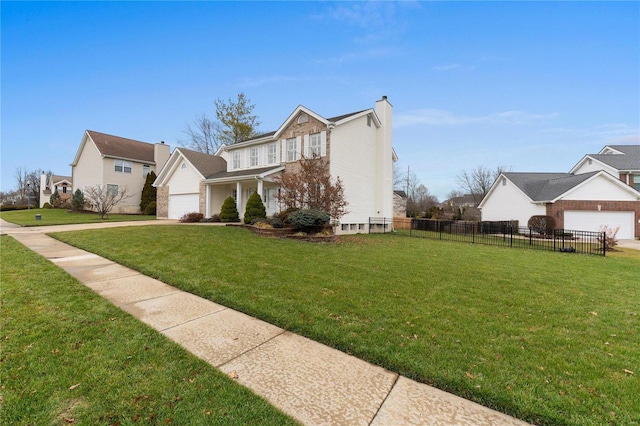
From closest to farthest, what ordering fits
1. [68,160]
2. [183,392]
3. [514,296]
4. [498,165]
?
[183,392]
[514,296]
[68,160]
[498,165]

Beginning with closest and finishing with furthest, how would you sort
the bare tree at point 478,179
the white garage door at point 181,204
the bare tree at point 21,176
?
the white garage door at point 181,204
the bare tree at point 478,179
the bare tree at point 21,176

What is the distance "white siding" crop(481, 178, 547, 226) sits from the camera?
22781mm

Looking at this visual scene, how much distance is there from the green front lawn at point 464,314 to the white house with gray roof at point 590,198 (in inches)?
580

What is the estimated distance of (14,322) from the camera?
140 inches

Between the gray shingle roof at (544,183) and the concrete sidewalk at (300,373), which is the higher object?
the gray shingle roof at (544,183)

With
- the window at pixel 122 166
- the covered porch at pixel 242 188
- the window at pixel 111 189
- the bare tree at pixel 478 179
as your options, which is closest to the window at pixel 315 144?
the covered porch at pixel 242 188

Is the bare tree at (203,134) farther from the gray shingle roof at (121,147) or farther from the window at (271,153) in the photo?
the window at (271,153)

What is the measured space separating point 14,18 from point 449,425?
56.9 feet

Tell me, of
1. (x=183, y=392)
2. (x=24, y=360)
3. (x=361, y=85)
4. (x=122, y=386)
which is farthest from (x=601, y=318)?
(x=361, y=85)

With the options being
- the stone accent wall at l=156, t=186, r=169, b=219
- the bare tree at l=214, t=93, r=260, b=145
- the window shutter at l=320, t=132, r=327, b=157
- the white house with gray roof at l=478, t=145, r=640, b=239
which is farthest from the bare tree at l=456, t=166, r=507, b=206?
the stone accent wall at l=156, t=186, r=169, b=219

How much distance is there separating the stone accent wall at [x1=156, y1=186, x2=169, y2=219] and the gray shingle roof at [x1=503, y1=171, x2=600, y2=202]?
31.6 m

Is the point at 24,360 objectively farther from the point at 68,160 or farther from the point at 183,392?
the point at 68,160

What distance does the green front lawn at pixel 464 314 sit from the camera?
2.51 metres

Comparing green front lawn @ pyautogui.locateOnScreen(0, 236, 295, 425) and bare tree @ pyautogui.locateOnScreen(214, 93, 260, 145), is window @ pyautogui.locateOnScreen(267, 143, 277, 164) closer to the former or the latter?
bare tree @ pyautogui.locateOnScreen(214, 93, 260, 145)
